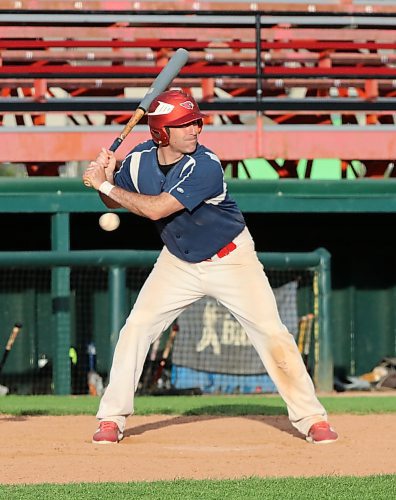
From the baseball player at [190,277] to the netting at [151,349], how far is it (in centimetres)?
456

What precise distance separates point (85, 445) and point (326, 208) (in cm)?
573

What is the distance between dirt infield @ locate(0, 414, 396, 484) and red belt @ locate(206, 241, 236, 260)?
3.30 feet

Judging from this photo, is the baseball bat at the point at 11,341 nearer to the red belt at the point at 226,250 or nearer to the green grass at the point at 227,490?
the red belt at the point at 226,250

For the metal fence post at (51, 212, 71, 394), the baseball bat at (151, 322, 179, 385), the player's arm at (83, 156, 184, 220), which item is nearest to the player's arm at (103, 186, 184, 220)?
the player's arm at (83, 156, 184, 220)

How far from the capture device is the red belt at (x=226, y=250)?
6234mm

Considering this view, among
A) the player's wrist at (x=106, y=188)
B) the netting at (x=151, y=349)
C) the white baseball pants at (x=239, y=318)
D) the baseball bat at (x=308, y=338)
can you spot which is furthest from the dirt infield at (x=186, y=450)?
the baseball bat at (x=308, y=338)

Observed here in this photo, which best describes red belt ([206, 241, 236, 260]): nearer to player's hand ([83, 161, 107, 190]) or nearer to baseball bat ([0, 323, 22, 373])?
player's hand ([83, 161, 107, 190])

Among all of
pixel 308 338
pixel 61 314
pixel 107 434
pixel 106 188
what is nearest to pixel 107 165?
pixel 106 188

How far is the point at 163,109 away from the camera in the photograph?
6105 millimetres

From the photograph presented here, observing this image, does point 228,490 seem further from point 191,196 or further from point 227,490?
point 191,196

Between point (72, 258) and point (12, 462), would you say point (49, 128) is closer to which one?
point (72, 258)

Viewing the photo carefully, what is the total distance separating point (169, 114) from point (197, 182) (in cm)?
40

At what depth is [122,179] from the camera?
6.29 meters

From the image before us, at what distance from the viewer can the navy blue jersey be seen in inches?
235
